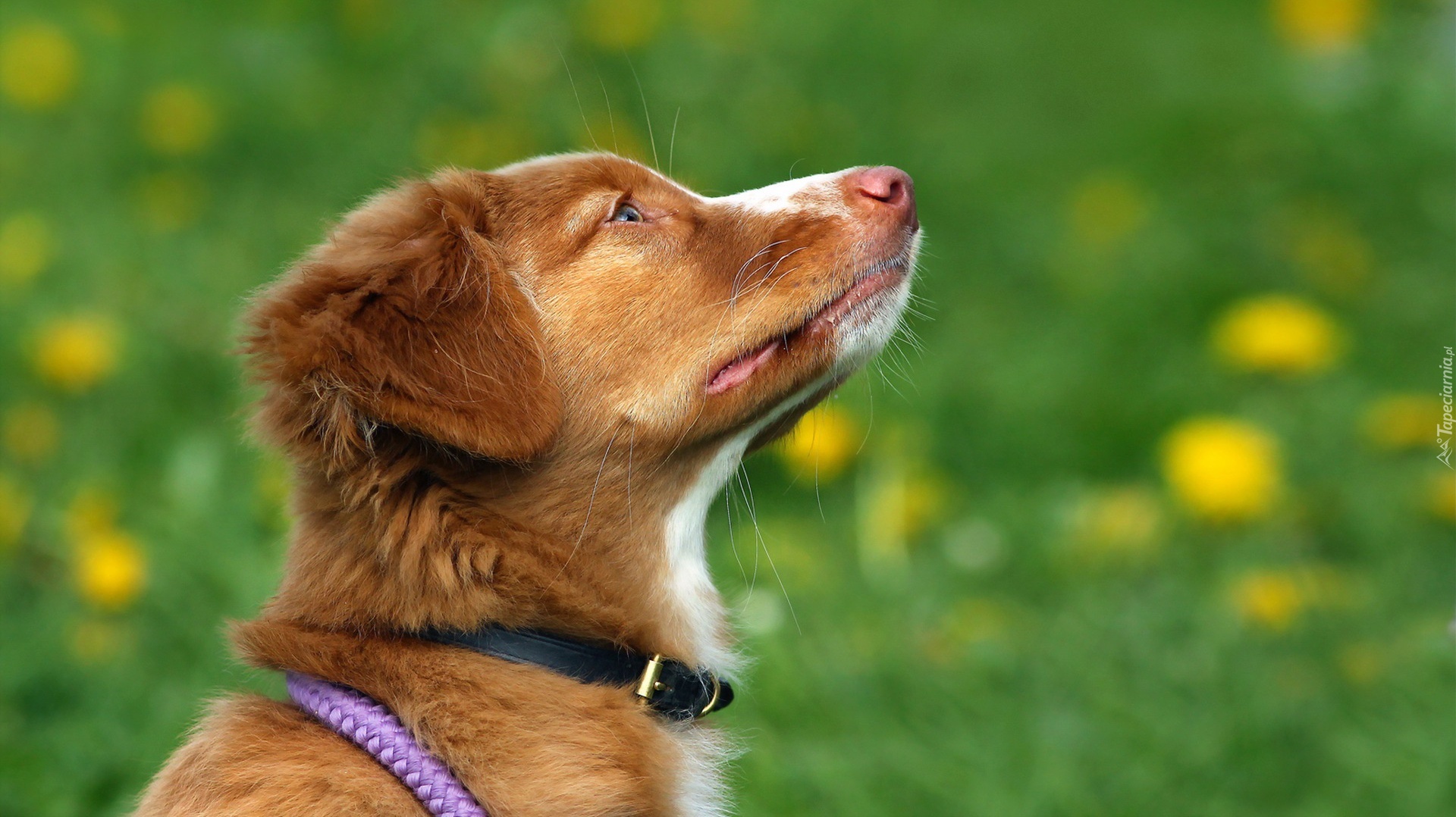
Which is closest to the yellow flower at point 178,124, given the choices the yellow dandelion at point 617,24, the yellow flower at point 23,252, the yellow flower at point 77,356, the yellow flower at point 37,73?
the yellow flower at point 37,73

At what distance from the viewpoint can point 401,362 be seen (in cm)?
252

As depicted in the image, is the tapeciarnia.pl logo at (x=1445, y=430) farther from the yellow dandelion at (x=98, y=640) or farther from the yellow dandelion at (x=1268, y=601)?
the yellow dandelion at (x=98, y=640)

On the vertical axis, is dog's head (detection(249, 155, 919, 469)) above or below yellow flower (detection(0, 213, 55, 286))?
above

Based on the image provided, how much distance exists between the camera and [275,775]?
2424mm

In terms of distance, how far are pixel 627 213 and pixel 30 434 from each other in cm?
300

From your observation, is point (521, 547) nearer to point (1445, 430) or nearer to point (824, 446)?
point (824, 446)

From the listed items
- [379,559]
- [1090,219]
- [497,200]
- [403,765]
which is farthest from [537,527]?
[1090,219]

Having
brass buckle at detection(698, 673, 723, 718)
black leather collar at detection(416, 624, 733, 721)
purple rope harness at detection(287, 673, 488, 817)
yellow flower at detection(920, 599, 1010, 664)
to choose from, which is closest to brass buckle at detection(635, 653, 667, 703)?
black leather collar at detection(416, 624, 733, 721)

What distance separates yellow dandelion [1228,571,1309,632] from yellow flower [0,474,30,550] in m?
3.51

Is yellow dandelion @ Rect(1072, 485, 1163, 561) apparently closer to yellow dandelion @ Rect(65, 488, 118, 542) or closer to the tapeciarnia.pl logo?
the tapeciarnia.pl logo

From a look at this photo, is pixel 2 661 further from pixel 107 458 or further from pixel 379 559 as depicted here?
pixel 379 559

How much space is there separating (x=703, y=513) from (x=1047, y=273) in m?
4.42

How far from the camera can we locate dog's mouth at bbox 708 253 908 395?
2908 millimetres

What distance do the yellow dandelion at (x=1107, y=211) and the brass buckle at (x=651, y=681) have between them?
4.76 meters
